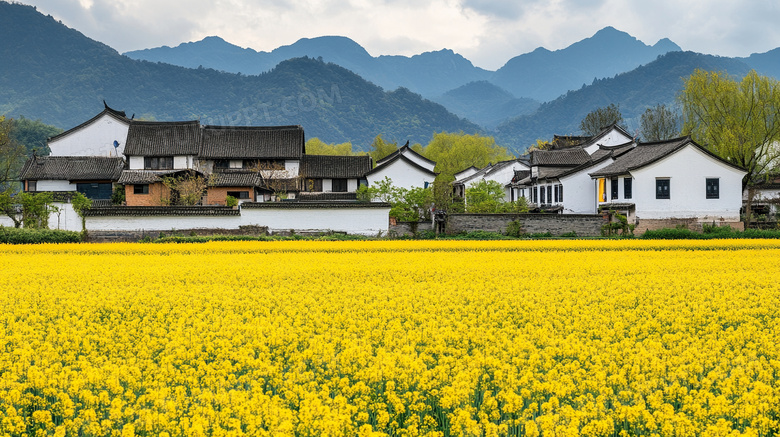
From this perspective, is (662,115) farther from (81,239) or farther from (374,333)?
(374,333)

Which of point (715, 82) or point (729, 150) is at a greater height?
point (715, 82)

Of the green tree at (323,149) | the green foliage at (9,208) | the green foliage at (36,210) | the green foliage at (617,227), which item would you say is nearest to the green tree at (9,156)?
the green foliage at (9,208)

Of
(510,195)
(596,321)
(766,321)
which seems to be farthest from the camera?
(510,195)

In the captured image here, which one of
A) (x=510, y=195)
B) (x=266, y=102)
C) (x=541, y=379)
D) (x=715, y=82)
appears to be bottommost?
(x=541, y=379)

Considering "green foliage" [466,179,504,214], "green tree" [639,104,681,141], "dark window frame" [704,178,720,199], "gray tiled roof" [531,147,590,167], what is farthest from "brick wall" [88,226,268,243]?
"green tree" [639,104,681,141]

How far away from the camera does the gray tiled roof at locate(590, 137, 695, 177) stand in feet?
121

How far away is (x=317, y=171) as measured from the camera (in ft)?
169

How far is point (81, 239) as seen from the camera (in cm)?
2988

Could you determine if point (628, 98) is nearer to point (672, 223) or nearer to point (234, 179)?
point (672, 223)

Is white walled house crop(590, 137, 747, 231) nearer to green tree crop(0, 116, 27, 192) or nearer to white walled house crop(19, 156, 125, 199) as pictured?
white walled house crop(19, 156, 125, 199)

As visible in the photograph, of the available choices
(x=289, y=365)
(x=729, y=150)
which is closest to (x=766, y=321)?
(x=289, y=365)

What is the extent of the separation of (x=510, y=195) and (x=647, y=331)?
51826mm

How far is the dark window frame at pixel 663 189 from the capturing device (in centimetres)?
3722

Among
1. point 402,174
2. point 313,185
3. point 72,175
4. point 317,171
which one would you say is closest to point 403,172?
point 402,174
